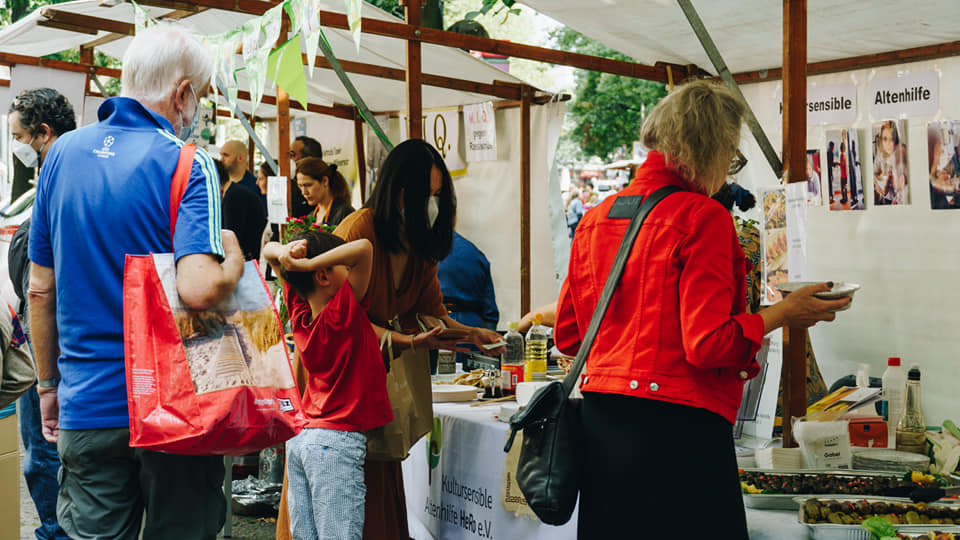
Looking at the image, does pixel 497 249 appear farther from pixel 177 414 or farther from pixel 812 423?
pixel 177 414

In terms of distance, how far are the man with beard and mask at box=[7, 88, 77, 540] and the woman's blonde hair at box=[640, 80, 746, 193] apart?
8.49ft

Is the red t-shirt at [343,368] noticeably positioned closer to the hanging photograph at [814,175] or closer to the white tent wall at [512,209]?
the hanging photograph at [814,175]

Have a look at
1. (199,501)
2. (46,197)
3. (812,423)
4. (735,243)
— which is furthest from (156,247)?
(812,423)

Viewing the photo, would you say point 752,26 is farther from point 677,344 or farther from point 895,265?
point 677,344

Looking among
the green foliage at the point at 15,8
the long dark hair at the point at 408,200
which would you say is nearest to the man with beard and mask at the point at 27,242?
the long dark hair at the point at 408,200

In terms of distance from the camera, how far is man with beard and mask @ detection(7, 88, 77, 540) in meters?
3.69

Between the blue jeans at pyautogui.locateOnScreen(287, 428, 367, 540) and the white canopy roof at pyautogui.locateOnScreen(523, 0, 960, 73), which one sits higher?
the white canopy roof at pyautogui.locateOnScreen(523, 0, 960, 73)

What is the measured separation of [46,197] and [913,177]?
433cm

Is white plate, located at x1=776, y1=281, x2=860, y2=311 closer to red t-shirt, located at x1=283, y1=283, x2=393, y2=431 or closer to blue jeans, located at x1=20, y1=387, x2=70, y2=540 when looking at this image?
red t-shirt, located at x1=283, y1=283, x2=393, y2=431

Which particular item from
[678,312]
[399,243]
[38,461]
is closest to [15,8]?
[38,461]

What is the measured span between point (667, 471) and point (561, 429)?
0.27 m

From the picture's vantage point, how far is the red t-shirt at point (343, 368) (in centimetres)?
322

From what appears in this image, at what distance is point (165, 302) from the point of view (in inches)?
75.6

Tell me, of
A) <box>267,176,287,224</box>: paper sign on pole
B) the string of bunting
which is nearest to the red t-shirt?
the string of bunting
